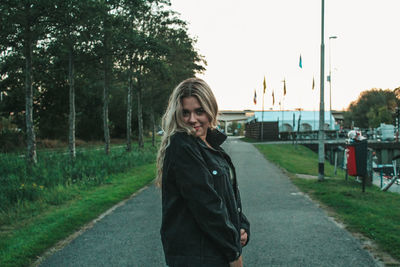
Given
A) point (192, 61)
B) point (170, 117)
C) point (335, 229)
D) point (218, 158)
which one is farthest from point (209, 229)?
point (192, 61)

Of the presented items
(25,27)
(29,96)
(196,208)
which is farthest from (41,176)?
(196,208)

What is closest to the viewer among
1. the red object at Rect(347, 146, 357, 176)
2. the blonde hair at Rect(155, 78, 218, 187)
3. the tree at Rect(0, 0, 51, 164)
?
the blonde hair at Rect(155, 78, 218, 187)

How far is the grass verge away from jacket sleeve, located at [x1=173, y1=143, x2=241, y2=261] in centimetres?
346

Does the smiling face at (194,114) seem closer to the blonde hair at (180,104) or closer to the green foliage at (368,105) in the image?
the blonde hair at (180,104)

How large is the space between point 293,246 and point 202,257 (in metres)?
3.47

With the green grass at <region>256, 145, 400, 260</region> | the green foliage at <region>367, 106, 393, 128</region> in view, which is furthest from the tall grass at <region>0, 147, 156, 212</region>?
the green foliage at <region>367, 106, 393, 128</region>

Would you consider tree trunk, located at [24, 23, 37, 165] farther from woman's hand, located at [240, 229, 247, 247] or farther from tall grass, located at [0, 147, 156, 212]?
woman's hand, located at [240, 229, 247, 247]

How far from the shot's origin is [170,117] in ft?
7.08

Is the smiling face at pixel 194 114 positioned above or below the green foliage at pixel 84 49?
below

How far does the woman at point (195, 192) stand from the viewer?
76.0 inches

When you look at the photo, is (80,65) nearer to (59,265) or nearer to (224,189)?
(59,265)

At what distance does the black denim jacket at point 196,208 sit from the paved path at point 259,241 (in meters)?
2.58

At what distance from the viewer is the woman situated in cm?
193

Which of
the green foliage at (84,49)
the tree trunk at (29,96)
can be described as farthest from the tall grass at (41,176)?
the green foliage at (84,49)
